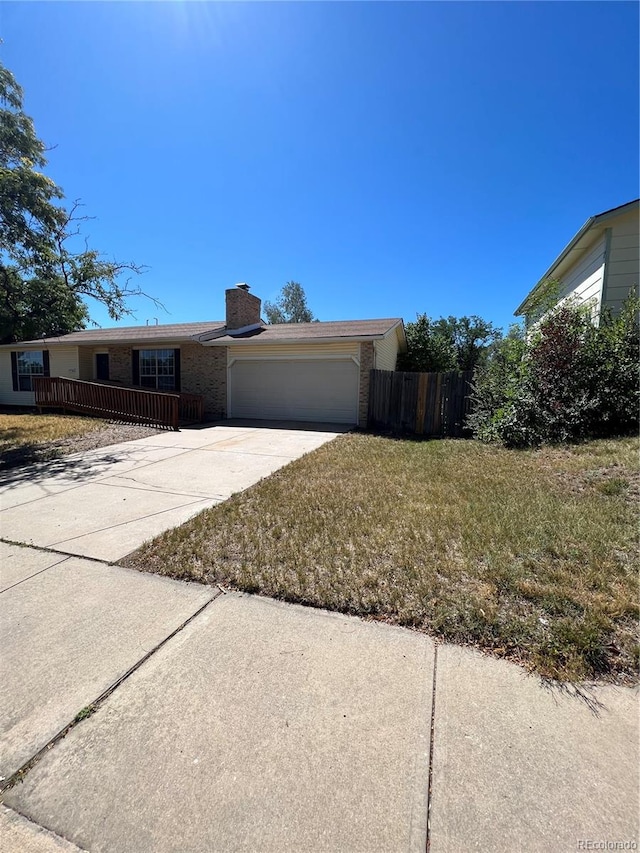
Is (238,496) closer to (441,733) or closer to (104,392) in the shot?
(441,733)

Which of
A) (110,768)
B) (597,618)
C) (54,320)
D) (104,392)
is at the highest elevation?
(54,320)

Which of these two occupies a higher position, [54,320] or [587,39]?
[587,39]

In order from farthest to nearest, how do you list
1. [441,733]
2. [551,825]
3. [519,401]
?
[519,401] < [441,733] < [551,825]

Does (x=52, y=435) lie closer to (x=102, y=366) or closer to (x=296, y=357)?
(x=102, y=366)

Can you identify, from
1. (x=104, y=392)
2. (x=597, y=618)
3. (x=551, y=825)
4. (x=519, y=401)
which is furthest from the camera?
(x=104, y=392)

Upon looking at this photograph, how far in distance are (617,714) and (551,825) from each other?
0.74m

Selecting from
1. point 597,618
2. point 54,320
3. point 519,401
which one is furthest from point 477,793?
point 54,320

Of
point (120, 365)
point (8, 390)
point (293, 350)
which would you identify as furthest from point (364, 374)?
point (8, 390)

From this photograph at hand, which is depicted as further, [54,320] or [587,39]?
[54,320]

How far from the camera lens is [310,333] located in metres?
12.8

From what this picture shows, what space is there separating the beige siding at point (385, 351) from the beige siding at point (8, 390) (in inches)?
611

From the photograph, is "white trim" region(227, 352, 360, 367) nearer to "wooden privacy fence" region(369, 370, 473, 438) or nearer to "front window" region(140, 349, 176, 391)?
"wooden privacy fence" region(369, 370, 473, 438)

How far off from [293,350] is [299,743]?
458 inches

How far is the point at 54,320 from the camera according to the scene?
1088 centimetres
